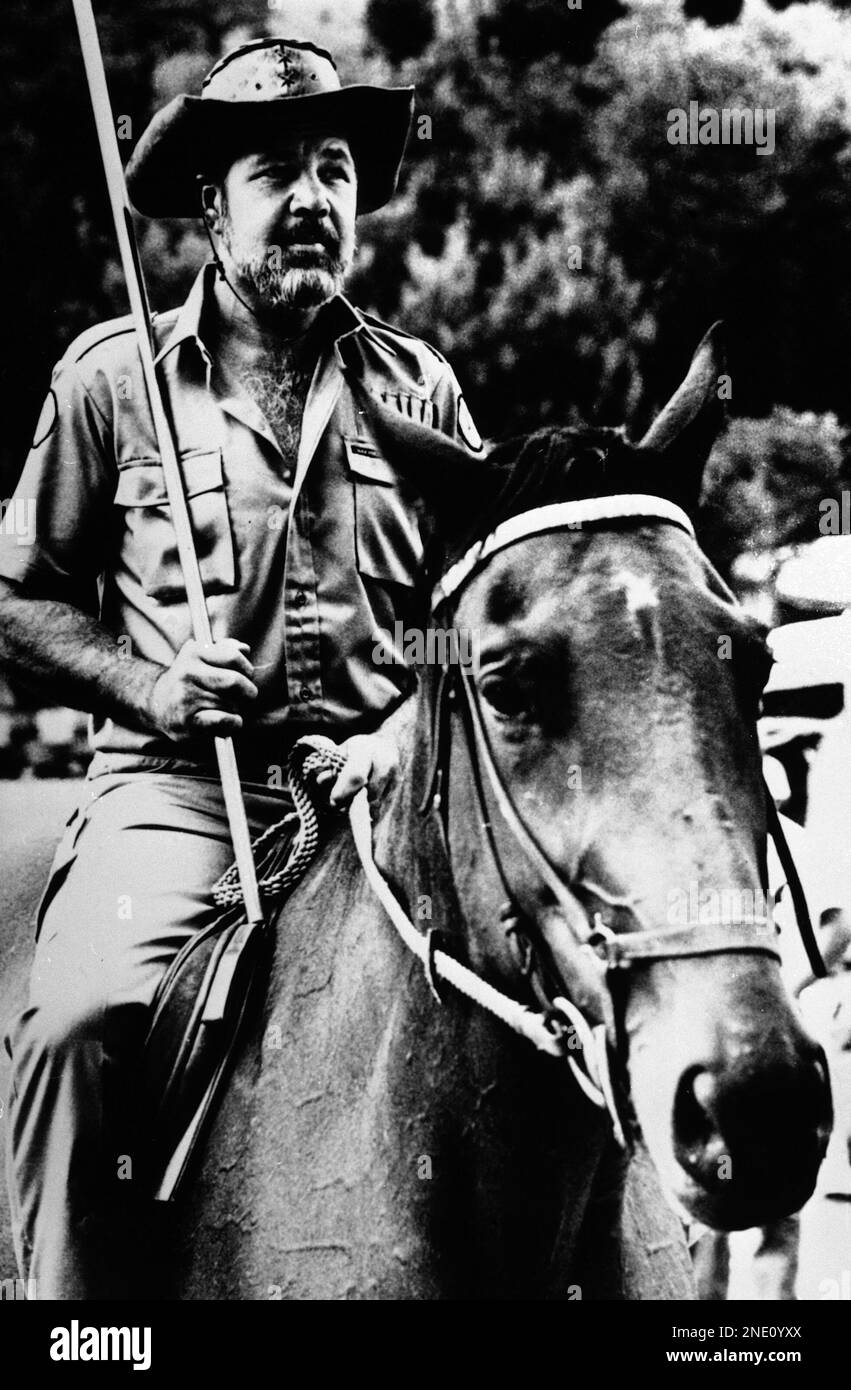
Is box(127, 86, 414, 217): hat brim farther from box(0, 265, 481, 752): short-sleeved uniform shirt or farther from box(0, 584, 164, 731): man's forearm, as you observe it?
box(0, 584, 164, 731): man's forearm

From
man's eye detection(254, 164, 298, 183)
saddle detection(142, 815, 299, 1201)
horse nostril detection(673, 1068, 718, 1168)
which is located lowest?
horse nostril detection(673, 1068, 718, 1168)

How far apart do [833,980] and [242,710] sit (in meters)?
1.40

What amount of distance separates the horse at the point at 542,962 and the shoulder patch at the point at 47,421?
967mm

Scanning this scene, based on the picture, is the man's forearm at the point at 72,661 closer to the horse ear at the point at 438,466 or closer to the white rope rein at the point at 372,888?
the white rope rein at the point at 372,888

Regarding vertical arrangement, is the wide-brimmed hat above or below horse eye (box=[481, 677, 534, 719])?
above

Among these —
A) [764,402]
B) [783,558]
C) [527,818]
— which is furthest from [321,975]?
[764,402]

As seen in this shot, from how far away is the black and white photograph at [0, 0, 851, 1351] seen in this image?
2174 millimetres

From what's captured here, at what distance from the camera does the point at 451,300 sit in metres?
3.38

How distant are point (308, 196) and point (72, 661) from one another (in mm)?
1065

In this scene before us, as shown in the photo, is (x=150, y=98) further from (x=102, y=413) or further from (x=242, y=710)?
(x=242, y=710)

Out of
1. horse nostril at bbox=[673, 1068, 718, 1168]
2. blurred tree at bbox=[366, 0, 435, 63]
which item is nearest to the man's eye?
blurred tree at bbox=[366, 0, 435, 63]

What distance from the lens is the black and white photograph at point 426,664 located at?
217 centimetres

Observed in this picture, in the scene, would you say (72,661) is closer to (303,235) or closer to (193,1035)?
(193,1035)

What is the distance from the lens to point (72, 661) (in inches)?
115
